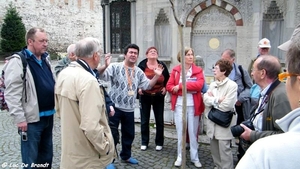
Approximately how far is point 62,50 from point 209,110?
2733cm

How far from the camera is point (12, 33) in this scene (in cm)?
2442

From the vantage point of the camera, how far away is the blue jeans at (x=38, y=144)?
10.8 feet

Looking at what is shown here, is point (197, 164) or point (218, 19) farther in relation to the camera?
point (218, 19)

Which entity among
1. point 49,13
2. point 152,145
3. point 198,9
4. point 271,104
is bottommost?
point 152,145

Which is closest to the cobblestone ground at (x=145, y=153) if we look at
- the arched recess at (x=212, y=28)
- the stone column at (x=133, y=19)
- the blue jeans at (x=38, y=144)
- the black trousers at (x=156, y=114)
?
the black trousers at (x=156, y=114)

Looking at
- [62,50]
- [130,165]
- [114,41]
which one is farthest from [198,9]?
[62,50]

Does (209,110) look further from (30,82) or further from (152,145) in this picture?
(30,82)

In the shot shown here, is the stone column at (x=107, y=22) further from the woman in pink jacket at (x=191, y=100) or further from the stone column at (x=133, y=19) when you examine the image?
the woman in pink jacket at (x=191, y=100)

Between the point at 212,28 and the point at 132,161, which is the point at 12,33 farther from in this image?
the point at 132,161

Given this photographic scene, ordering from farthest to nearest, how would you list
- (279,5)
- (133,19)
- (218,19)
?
(133,19)
(218,19)
(279,5)

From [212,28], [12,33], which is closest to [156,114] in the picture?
[212,28]

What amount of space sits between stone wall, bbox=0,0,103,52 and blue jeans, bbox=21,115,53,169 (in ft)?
87.7

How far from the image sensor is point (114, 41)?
9422 millimetres

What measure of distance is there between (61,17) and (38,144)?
2813cm
